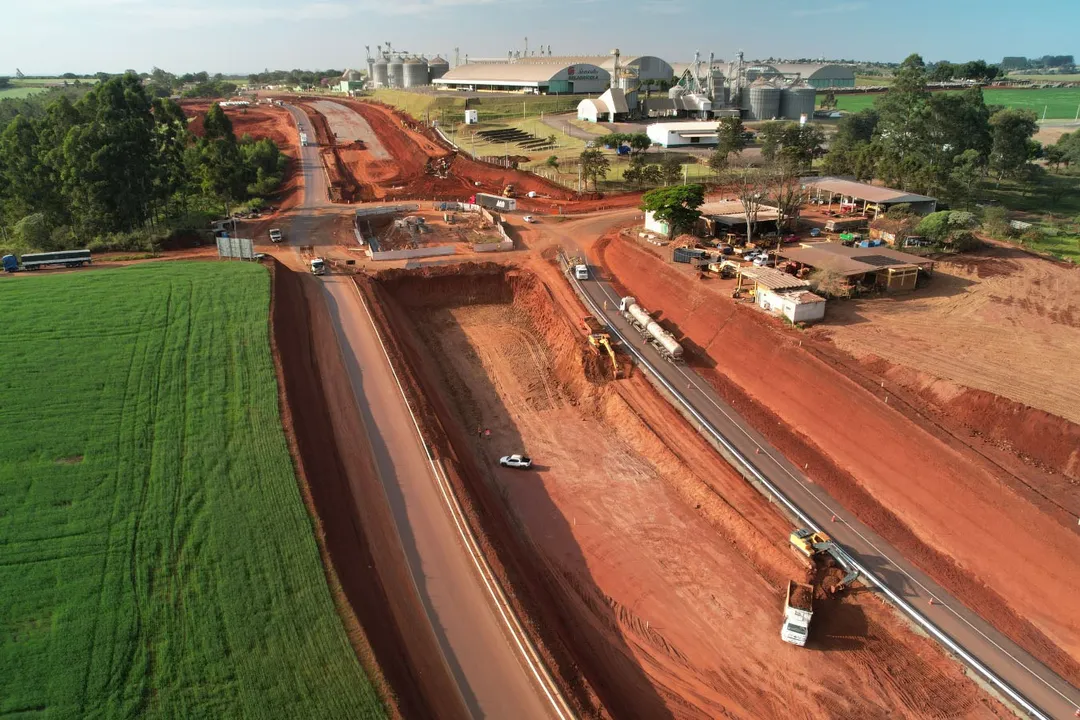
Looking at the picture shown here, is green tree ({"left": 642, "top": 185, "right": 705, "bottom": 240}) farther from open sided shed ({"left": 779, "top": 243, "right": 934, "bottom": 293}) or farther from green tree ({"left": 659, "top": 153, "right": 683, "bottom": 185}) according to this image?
green tree ({"left": 659, "top": 153, "right": 683, "bottom": 185})

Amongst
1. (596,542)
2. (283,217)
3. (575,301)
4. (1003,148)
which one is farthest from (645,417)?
(1003,148)

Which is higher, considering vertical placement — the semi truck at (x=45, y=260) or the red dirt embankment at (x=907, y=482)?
the semi truck at (x=45, y=260)

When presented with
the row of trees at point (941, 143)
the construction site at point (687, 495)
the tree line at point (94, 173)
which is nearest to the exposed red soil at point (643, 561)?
the construction site at point (687, 495)

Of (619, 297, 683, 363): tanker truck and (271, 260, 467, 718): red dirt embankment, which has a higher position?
(619, 297, 683, 363): tanker truck

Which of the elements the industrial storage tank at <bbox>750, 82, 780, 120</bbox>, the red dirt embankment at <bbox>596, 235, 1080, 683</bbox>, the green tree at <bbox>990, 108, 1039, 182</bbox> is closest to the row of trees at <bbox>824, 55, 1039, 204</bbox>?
the green tree at <bbox>990, 108, 1039, 182</bbox>

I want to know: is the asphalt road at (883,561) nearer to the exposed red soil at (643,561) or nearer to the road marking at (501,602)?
the exposed red soil at (643,561)

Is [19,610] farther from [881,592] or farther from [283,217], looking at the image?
[283,217]

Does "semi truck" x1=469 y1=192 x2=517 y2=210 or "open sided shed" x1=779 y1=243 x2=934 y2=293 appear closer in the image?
"open sided shed" x1=779 y1=243 x2=934 y2=293
